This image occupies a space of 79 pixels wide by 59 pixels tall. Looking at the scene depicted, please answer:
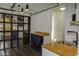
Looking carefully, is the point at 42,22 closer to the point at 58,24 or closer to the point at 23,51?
the point at 58,24

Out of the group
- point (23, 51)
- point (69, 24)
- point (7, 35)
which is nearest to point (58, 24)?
point (69, 24)

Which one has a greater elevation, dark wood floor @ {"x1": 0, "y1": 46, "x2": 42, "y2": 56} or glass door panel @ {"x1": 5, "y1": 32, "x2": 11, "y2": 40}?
glass door panel @ {"x1": 5, "y1": 32, "x2": 11, "y2": 40}

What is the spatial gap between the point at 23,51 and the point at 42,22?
522 mm

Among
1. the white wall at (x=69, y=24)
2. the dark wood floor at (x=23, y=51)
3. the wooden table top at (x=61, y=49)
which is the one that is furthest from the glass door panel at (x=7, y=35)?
the white wall at (x=69, y=24)

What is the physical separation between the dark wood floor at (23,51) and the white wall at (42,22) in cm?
21

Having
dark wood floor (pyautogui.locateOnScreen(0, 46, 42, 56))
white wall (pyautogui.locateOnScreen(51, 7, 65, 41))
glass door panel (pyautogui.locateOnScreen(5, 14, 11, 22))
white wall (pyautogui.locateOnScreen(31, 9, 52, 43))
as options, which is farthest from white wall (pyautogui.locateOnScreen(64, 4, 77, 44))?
glass door panel (pyautogui.locateOnScreen(5, 14, 11, 22))

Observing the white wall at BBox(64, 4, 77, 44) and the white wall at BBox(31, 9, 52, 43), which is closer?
the white wall at BBox(64, 4, 77, 44)

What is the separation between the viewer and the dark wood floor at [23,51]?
140cm

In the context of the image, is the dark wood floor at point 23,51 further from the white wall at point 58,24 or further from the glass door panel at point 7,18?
the glass door panel at point 7,18

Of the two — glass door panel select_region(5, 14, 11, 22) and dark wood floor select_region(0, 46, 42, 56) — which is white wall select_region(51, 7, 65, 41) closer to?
dark wood floor select_region(0, 46, 42, 56)

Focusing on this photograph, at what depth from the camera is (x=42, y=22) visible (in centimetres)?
155

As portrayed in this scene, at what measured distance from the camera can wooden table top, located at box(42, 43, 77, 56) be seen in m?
1.30

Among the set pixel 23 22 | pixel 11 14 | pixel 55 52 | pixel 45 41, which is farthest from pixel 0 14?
pixel 55 52

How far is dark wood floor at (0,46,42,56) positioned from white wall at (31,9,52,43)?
0.68ft
